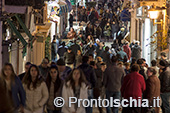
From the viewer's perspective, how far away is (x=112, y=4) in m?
51.9

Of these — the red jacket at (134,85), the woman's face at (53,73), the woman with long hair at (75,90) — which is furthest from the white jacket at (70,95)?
the red jacket at (134,85)

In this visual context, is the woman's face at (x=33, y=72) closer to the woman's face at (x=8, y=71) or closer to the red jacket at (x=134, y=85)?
the woman's face at (x=8, y=71)

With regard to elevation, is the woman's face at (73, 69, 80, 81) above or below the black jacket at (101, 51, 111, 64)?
below

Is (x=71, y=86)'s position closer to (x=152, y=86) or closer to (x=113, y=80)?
(x=152, y=86)

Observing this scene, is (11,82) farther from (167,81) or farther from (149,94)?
Answer: (167,81)

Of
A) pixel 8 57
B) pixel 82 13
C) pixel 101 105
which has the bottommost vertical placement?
pixel 101 105

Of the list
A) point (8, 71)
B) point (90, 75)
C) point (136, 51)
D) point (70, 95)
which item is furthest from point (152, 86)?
point (136, 51)

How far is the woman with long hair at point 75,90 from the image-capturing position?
1088 centimetres

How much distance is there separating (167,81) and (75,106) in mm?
3886

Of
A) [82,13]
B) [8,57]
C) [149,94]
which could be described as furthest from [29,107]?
[82,13]

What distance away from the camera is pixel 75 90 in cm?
1117

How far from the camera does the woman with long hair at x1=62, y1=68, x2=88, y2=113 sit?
10882mm

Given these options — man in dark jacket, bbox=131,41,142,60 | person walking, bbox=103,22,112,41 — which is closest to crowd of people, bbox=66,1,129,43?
person walking, bbox=103,22,112,41

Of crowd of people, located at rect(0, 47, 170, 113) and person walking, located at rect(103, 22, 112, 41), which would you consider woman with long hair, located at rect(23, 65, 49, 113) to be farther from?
person walking, located at rect(103, 22, 112, 41)
